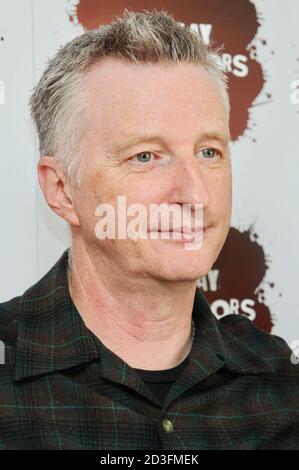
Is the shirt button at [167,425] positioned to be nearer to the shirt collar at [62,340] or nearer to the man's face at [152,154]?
the shirt collar at [62,340]

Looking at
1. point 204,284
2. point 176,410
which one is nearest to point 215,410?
point 176,410

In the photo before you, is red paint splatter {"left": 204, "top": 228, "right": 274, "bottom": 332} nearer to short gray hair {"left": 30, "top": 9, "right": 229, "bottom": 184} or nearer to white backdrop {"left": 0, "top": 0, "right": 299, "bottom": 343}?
white backdrop {"left": 0, "top": 0, "right": 299, "bottom": 343}

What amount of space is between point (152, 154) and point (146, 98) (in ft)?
0.34

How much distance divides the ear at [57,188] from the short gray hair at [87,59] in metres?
0.02

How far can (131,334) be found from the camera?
1.40m

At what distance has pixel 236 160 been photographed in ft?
6.00

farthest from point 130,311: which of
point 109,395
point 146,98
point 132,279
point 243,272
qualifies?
point 243,272

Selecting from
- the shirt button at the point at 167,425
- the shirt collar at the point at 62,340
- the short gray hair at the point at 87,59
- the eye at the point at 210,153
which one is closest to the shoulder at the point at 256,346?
the shirt collar at the point at 62,340

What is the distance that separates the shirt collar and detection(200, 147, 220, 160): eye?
35 cm

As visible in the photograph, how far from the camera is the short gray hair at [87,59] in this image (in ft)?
4.44

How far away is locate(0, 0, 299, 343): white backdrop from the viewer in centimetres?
168

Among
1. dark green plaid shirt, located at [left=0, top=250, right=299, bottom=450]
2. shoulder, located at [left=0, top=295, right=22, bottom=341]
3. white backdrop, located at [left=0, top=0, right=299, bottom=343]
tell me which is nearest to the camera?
dark green plaid shirt, located at [left=0, top=250, right=299, bottom=450]

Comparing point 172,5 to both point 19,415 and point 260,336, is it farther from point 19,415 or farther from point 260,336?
point 19,415

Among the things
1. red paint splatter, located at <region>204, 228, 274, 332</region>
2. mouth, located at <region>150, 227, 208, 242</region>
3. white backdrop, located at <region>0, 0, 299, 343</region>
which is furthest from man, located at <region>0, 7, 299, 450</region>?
red paint splatter, located at <region>204, 228, 274, 332</region>
